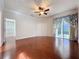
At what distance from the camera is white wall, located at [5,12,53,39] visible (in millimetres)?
9883

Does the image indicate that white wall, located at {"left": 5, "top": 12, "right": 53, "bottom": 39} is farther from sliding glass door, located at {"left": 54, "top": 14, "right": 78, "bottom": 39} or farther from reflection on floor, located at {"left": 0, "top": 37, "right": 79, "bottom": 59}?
reflection on floor, located at {"left": 0, "top": 37, "right": 79, "bottom": 59}

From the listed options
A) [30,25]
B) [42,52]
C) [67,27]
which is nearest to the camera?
[42,52]

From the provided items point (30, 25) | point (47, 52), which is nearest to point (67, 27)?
point (30, 25)

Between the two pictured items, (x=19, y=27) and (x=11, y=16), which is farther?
(x=19, y=27)

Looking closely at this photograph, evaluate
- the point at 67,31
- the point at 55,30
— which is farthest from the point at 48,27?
the point at 67,31

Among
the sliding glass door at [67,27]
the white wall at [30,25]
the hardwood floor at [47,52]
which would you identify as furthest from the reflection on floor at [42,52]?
the white wall at [30,25]

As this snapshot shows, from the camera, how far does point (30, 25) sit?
1258 cm

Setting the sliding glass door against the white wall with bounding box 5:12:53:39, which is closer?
the sliding glass door

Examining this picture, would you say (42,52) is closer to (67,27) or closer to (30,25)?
(67,27)

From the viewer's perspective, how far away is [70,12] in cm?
939

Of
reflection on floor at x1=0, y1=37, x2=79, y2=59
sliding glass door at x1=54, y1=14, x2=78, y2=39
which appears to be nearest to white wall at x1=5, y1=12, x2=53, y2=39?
sliding glass door at x1=54, y1=14, x2=78, y2=39

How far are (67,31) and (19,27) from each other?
14.9 feet

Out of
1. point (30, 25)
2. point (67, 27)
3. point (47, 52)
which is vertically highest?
point (30, 25)

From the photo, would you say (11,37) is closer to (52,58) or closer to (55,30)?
(55,30)
